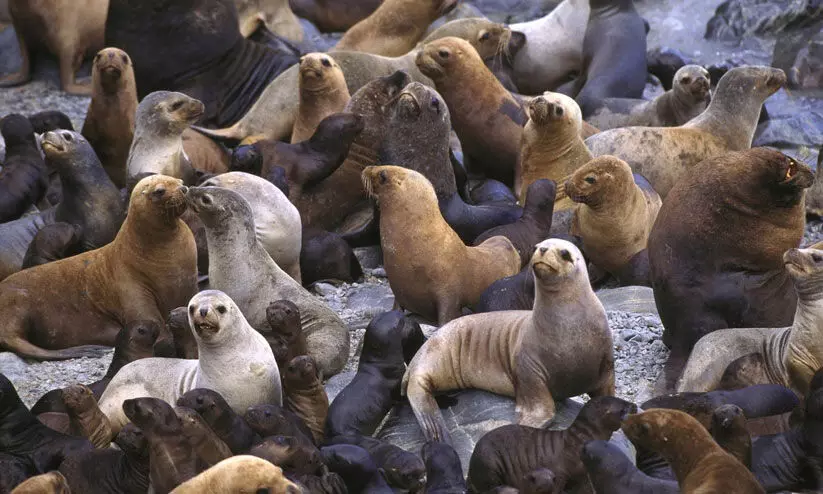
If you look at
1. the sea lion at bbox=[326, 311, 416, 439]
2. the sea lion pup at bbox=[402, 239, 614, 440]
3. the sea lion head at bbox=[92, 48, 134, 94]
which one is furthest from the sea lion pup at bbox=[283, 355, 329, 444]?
the sea lion head at bbox=[92, 48, 134, 94]

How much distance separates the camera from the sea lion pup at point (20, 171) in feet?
34.3

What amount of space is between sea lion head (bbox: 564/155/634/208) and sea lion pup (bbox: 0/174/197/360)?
237 cm

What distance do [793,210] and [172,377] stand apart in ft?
10.9

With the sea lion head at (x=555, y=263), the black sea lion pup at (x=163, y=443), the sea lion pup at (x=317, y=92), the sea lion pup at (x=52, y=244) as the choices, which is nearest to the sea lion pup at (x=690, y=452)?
the sea lion head at (x=555, y=263)

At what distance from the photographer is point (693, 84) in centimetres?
1116

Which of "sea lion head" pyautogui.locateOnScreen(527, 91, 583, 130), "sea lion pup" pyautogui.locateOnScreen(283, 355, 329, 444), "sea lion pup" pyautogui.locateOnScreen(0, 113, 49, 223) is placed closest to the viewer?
"sea lion pup" pyautogui.locateOnScreen(283, 355, 329, 444)

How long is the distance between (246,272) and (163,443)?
6.58 feet

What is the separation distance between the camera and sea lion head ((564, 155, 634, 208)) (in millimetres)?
8727

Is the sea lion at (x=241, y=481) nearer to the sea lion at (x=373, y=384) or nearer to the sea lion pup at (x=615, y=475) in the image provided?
the sea lion pup at (x=615, y=475)

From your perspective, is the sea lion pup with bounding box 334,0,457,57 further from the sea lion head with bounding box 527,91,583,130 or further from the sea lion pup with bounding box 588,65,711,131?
the sea lion head with bounding box 527,91,583,130

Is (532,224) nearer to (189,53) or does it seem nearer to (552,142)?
(552,142)

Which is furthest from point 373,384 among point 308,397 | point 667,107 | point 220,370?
point 667,107

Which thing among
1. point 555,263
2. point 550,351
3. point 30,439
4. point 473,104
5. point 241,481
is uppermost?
point 555,263

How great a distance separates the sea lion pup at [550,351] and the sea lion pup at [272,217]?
2.05 m
